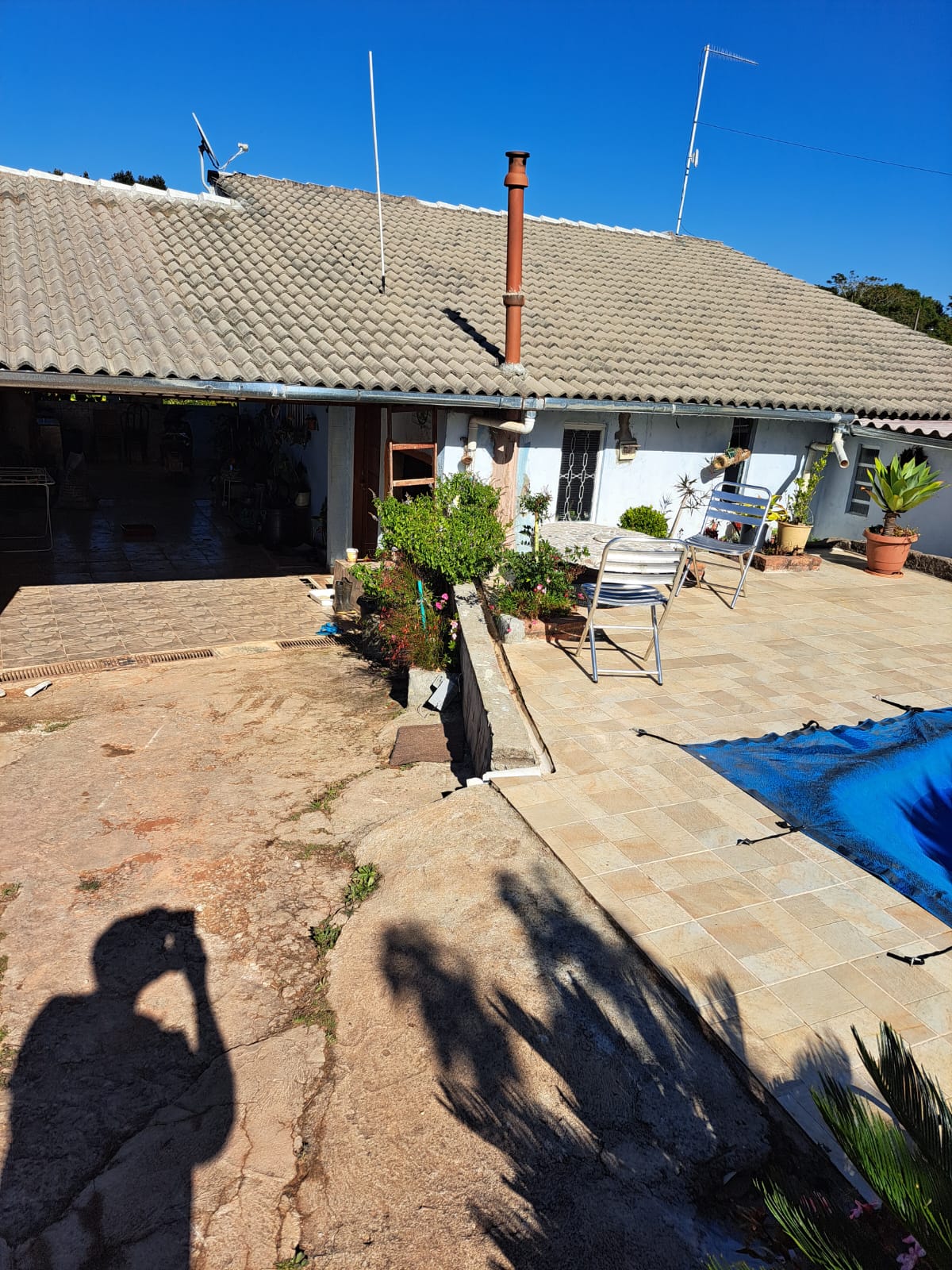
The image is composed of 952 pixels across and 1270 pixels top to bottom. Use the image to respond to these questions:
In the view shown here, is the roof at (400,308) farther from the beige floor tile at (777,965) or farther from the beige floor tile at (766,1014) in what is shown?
the beige floor tile at (766,1014)

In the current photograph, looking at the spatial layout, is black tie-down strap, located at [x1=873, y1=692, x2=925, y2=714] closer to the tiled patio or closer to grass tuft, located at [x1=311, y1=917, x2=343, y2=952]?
the tiled patio

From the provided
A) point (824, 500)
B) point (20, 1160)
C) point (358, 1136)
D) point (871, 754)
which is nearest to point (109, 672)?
point (20, 1160)

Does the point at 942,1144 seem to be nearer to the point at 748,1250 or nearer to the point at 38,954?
the point at 748,1250

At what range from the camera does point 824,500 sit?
1295 cm

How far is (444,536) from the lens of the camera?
7.73m

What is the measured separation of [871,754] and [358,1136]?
405cm

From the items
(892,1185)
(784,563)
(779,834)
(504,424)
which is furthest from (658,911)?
(784,563)

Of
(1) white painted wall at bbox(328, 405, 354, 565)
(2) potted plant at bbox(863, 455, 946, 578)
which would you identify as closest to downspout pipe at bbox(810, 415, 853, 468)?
(2) potted plant at bbox(863, 455, 946, 578)

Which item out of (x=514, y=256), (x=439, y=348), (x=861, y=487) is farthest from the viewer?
(x=861, y=487)

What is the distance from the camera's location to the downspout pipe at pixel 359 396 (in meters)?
7.48

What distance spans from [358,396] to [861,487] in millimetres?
8313

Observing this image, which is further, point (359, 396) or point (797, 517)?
point (797, 517)

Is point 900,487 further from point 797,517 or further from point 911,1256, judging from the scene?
point 911,1256

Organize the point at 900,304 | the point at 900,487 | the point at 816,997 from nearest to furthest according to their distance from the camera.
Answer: the point at 816,997
the point at 900,487
the point at 900,304
